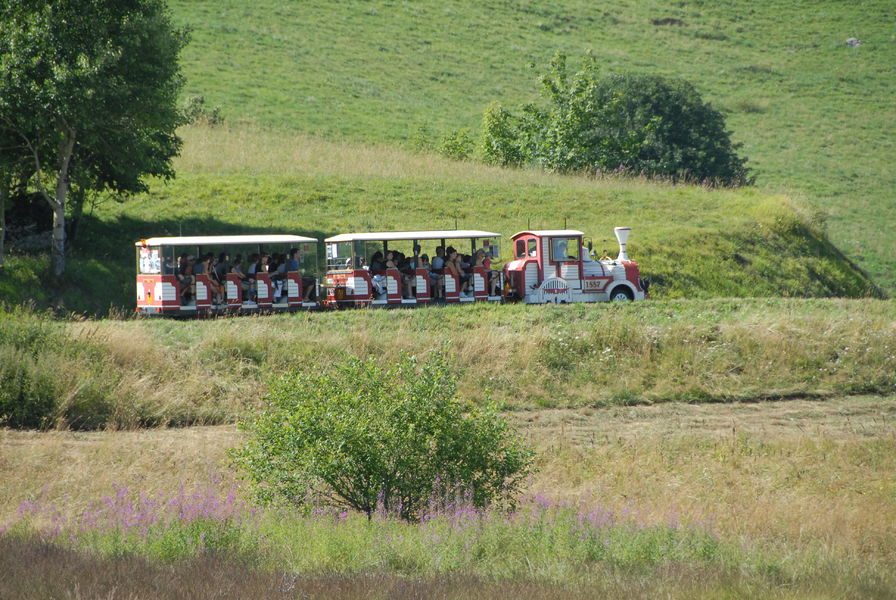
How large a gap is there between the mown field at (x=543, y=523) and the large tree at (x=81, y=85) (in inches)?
549

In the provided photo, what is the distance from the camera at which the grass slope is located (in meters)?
68.4

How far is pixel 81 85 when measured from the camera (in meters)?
32.5

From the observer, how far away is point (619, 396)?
87.0 feet

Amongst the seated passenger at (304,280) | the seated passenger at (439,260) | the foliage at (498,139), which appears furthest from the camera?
the foliage at (498,139)

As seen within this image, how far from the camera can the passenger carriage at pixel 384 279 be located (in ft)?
107

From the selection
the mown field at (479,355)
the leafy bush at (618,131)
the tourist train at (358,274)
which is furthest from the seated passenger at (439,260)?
the leafy bush at (618,131)

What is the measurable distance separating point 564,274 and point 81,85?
49.3 feet

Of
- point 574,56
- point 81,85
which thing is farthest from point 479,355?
point 574,56

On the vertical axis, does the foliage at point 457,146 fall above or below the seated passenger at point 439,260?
above

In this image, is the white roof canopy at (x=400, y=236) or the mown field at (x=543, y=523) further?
the white roof canopy at (x=400, y=236)

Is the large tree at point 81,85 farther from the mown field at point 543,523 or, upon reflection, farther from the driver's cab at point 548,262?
the mown field at point 543,523

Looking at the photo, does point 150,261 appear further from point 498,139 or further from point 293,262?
point 498,139

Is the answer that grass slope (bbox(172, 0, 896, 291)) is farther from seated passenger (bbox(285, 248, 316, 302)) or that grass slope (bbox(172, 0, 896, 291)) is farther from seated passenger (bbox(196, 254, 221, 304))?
seated passenger (bbox(196, 254, 221, 304))

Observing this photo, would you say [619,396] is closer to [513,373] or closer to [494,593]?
[513,373]
